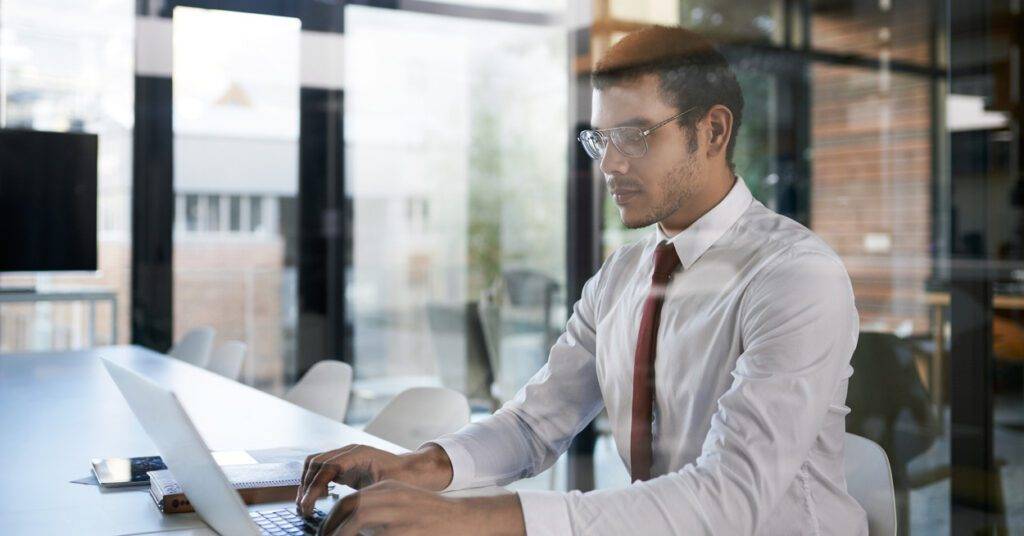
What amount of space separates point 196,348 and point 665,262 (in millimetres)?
3402

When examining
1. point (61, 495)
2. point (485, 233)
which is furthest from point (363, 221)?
point (61, 495)

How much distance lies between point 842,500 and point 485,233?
3.74 m

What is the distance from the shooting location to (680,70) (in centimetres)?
197

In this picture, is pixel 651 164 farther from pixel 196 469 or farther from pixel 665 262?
pixel 196 469

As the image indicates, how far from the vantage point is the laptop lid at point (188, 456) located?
132 centimetres

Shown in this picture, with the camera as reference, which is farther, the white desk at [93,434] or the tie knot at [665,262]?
the tie knot at [665,262]

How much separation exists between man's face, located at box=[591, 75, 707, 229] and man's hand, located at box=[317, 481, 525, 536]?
76cm

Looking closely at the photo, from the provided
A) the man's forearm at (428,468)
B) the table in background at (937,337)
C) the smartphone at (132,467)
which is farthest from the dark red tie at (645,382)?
the table in background at (937,337)

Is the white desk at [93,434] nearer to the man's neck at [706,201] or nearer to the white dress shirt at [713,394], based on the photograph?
the white dress shirt at [713,394]

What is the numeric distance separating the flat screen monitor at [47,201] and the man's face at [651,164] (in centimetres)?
420

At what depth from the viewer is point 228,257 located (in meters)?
5.64

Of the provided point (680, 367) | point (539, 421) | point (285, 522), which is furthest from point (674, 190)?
point (285, 522)

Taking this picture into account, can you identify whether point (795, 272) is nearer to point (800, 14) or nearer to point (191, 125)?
point (800, 14)

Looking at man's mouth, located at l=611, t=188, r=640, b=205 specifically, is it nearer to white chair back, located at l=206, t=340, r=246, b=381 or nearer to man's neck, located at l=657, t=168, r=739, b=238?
man's neck, located at l=657, t=168, r=739, b=238
